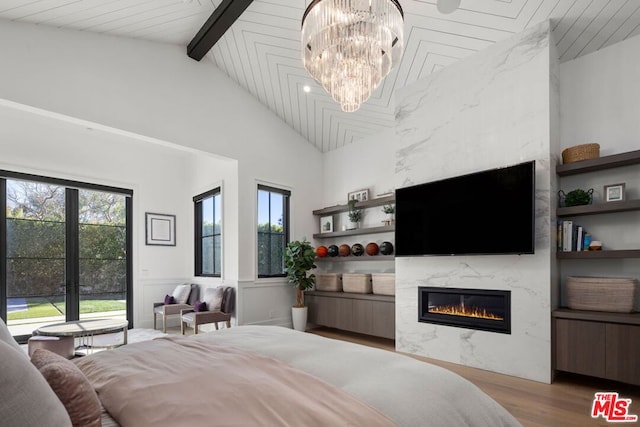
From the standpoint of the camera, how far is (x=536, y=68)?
3.31 meters

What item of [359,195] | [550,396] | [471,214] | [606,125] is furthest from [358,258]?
[606,125]

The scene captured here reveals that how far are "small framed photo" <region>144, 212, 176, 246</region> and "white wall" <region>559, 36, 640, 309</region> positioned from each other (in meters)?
5.59

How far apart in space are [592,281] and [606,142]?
128 cm

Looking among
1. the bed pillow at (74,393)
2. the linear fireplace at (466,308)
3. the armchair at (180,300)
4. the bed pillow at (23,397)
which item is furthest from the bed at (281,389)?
the armchair at (180,300)

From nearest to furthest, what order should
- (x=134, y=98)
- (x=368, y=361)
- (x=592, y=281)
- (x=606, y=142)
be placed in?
(x=368, y=361)
(x=592, y=281)
(x=606, y=142)
(x=134, y=98)

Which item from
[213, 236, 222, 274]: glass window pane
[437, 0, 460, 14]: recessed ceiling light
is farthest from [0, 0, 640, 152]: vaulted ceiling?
[213, 236, 222, 274]: glass window pane

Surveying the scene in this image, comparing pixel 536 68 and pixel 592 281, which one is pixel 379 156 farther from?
pixel 592 281

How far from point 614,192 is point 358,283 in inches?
115

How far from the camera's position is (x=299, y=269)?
5168 millimetres

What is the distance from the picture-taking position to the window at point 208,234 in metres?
5.68

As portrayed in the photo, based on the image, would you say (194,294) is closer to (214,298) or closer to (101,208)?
(214,298)

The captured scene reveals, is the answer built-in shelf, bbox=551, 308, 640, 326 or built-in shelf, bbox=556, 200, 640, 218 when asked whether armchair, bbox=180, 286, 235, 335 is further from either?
built-in shelf, bbox=556, 200, 640, 218

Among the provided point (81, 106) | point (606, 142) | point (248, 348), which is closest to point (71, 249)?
point (81, 106)

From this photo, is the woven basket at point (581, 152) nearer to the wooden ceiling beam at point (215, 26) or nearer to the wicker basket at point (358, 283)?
the wicker basket at point (358, 283)
